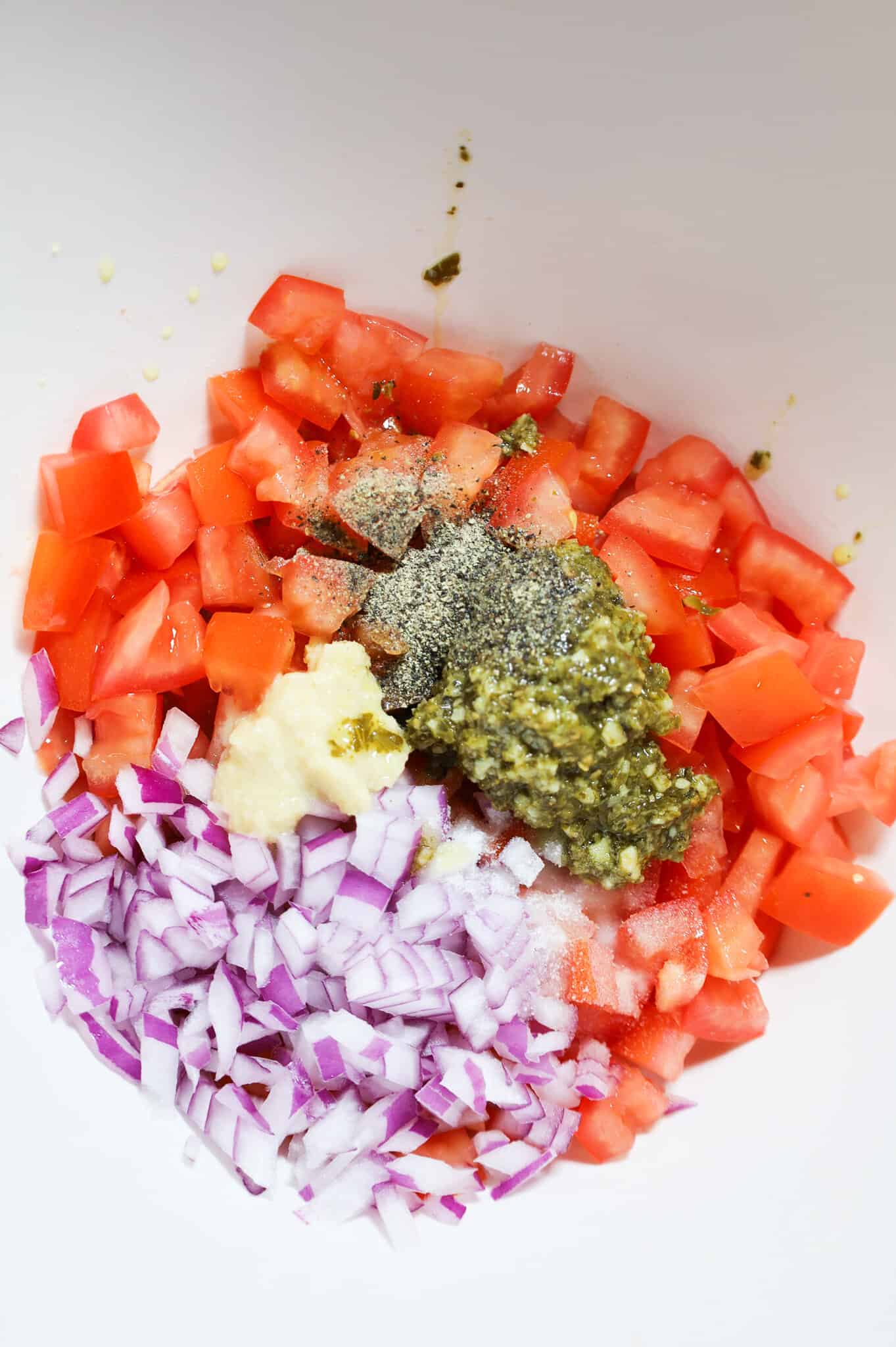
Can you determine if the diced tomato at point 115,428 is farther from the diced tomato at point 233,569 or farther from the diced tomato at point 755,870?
the diced tomato at point 755,870

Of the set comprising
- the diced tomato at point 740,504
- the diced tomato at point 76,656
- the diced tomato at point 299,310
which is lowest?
the diced tomato at point 76,656

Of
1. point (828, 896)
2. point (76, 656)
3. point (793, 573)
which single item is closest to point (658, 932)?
point (828, 896)

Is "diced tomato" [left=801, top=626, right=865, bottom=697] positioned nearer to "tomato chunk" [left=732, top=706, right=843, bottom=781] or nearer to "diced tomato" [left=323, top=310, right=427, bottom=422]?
"tomato chunk" [left=732, top=706, right=843, bottom=781]

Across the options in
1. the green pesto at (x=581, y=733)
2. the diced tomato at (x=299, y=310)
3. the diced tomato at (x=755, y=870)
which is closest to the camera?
the green pesto at (x=581, y=733)

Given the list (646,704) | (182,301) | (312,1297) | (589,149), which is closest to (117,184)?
(182,301)

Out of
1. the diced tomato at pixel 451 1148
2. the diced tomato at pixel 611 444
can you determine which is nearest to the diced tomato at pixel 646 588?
the diced tomato at pixel 611 444

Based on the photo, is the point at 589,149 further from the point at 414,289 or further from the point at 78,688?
the point at 78,688
